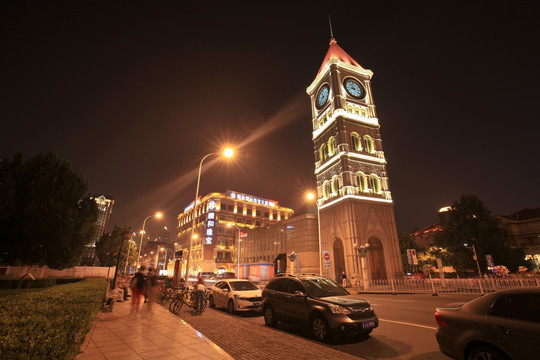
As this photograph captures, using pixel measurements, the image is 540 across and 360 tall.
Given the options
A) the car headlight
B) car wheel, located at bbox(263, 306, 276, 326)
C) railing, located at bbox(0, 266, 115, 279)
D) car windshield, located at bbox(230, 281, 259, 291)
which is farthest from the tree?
railing, located at bbox(0, 266, 115, 279)

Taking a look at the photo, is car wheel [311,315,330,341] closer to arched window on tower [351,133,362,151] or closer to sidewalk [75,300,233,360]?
sidewalk [75,300,233,360]

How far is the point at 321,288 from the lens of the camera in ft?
29.0

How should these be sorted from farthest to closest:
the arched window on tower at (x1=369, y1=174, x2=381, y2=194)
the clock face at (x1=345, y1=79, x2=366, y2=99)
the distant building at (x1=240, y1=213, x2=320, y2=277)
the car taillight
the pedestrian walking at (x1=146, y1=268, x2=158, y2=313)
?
the distant building at (x1=240, y1=213, x2=320, y2=277), the clock face at (x1=345, y1=79, x2=366, y2=99), the arched window on tower at (x1=369, y1=174, x2=381, y2=194), the pedestrian walking at (x1=146, y1=268, x2=158, y2=313), the car taillight

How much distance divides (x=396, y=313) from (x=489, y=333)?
27.7 feet

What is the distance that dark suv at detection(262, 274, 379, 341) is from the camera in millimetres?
7184

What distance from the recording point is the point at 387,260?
36.1 m

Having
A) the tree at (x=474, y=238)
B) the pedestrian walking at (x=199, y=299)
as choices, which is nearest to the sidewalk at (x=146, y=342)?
the pedestrian walking at (x=199, y=299)

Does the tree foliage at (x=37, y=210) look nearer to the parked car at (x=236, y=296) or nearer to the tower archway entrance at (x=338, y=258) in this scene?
the parked car at (x=236, y=296)

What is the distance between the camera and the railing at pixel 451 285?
61.7ft

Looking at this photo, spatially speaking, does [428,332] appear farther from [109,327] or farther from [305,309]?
[109,327]

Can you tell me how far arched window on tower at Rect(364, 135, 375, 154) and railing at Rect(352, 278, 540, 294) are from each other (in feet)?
73.6

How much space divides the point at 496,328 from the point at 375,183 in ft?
125

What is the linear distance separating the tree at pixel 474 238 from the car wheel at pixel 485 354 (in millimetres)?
41402

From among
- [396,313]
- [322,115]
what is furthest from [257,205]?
[396,313]
